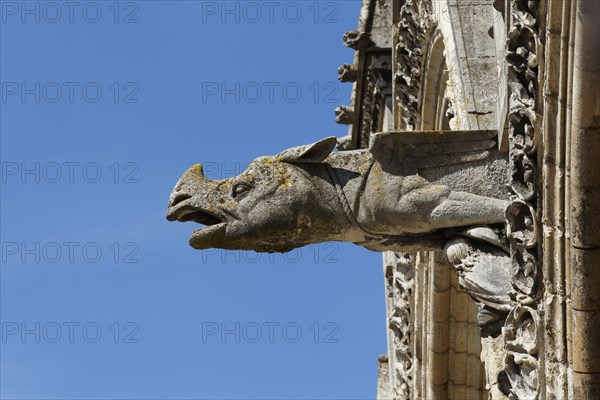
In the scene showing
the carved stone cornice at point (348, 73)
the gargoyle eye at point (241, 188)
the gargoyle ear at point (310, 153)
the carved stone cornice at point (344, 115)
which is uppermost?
the carved stone cornice at point (348, 73)

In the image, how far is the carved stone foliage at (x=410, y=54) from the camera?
1422cm

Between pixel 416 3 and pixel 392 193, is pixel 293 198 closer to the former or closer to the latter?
pixel 392 193

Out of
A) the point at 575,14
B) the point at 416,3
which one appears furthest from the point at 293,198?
the point at 416,3

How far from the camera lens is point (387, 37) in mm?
18906

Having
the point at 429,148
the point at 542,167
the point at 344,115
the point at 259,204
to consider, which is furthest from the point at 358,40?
A: the point at 542,167

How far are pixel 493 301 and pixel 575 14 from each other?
7.81 feet

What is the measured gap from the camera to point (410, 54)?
14.8 m

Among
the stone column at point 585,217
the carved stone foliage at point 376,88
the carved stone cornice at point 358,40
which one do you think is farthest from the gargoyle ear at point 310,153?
the carved stone cornice at point 358,40

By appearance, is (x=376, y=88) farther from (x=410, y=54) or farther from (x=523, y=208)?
(x=523, y=208)

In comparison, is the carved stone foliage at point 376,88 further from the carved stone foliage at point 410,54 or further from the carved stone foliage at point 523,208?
the carved stone foliage at point 523,208

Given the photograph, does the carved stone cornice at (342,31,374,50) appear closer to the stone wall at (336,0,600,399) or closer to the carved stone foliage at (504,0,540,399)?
the stone wall at (336,0,600,399)

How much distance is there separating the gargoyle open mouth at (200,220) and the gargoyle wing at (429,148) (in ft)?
3.87

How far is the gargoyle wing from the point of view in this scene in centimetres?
1063

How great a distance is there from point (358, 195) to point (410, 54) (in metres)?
4.49
